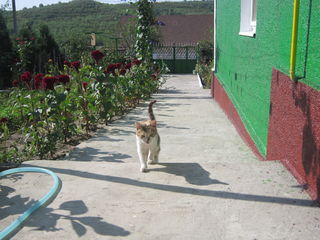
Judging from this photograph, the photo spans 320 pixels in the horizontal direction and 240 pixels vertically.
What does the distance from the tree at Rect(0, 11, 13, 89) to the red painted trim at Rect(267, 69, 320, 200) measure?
10.4m

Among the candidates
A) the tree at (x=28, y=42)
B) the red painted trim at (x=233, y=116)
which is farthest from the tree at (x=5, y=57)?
the red painted trim at (x=233, y=116)

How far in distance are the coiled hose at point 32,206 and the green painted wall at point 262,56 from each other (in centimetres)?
211

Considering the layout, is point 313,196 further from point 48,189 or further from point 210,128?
point 210,128

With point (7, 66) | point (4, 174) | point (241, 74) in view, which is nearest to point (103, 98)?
point (241, 74)

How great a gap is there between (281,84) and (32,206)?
95.7 inches

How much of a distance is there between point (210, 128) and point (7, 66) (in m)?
8.71

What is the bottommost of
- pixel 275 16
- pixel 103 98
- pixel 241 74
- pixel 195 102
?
pixel 195 102

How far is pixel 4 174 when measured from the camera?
9.82 feet

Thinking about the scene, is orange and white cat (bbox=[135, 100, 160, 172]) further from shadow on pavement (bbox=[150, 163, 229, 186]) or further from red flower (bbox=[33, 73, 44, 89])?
red flower (bbox=[33, 73, 44, 89])

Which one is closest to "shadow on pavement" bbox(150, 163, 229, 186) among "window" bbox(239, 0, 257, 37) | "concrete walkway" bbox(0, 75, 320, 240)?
"concrete walkway" bbox(0, 75, 320, 240)

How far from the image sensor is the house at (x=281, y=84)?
244 centimetres

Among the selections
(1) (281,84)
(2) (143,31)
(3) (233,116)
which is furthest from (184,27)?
(1) (281,84)

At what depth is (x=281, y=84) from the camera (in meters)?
3.19

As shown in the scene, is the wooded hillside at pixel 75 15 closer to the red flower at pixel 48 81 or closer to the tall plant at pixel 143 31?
the tall plant at pixel 143 31
